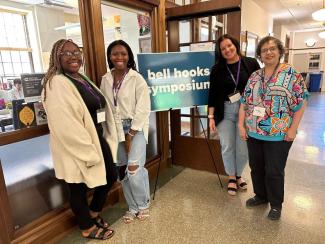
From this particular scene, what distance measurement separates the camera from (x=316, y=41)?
481 inches

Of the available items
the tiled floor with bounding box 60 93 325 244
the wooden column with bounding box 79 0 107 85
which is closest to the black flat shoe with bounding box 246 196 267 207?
the tiled floor with bounding box 60 93 325 244

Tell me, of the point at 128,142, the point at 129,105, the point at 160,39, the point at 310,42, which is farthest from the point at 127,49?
the point at 310,42

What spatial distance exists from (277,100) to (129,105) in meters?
1.12

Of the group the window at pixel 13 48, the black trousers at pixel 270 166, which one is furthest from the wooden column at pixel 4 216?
the black trousers at pixel 270 166

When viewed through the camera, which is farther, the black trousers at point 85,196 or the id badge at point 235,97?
the id badge at point 235,97

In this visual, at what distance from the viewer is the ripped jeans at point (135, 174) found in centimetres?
204

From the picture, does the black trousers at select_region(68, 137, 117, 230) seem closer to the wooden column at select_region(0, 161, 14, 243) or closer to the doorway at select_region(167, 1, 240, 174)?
the wooden column at select_region(0, 161, 14, 243)

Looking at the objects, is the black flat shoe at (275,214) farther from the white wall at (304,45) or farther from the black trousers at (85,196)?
the white wall at (304,45)

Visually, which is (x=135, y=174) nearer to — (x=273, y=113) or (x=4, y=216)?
(x=4, y=216)

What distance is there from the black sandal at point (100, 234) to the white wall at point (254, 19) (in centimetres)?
528

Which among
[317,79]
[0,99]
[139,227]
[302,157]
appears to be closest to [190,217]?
[139,227]

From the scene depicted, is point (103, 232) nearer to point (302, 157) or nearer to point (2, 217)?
point (2, 217)

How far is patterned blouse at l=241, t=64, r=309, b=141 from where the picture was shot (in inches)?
70.2

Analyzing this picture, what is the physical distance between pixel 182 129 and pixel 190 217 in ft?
4.16
